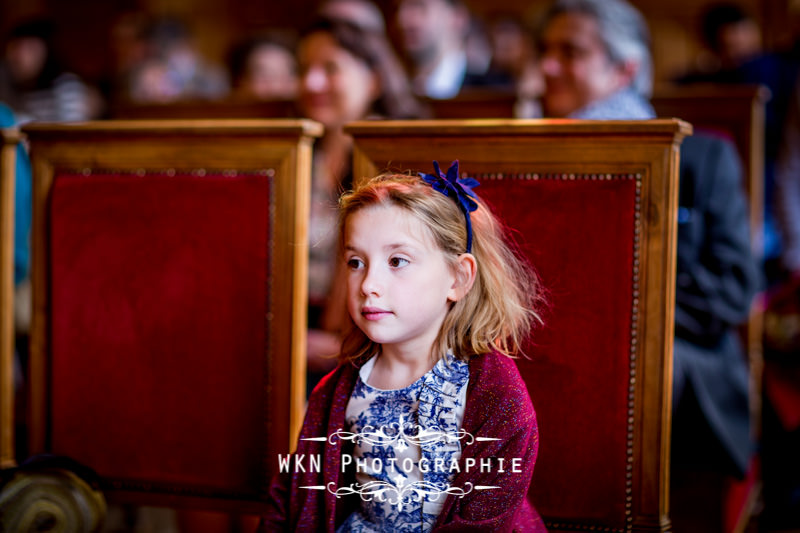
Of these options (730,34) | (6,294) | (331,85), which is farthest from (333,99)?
(730,34)

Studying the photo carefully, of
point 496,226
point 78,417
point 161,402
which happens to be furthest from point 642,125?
point 78,417

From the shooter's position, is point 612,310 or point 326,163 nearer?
point 612,310

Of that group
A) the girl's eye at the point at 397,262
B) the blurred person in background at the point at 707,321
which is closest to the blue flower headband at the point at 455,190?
the girl's eye at the point at 397,262

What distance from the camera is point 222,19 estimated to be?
7.45 m

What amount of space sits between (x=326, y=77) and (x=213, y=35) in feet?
18.3

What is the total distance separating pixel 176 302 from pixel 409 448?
622 millimetres

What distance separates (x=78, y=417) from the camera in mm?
1674

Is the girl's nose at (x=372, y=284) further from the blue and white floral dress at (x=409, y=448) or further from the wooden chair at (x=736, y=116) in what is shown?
the wooden chair at (x=736, y=116)

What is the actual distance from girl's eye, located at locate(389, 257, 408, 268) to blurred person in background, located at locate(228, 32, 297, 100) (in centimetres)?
265

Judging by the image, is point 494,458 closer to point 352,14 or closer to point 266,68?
point 352,14

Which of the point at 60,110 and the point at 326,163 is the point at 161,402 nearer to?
the point at 326,163

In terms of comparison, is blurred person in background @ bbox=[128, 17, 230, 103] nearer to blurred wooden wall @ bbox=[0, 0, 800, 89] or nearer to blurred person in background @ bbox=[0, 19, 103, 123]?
blurred person in background @ bbox=[0, 19, 103, 123]

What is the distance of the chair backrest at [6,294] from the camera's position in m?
1.76

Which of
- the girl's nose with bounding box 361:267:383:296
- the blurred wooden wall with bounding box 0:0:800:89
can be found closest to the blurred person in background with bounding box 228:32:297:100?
the girl's nose with bounding box 361:267:383:296
